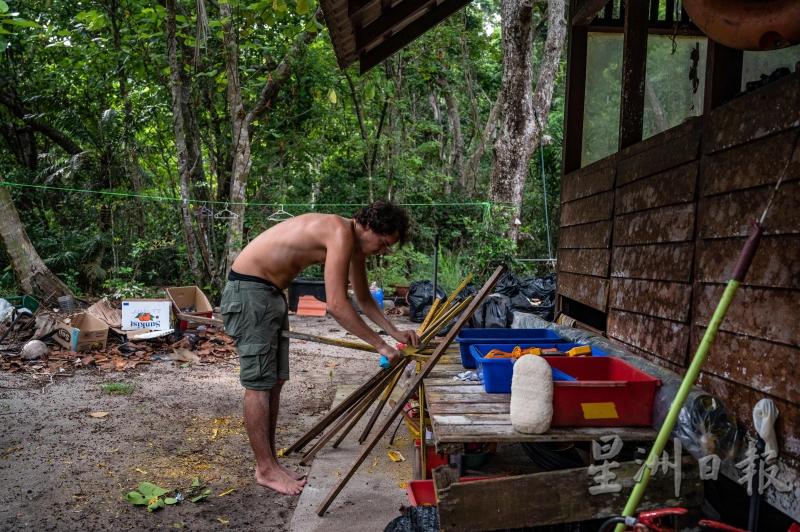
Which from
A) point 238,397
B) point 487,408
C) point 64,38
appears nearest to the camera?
point 487,408

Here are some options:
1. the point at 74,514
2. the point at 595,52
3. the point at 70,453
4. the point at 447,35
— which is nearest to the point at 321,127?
the point at 447,35

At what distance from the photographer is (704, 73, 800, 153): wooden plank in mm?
2094

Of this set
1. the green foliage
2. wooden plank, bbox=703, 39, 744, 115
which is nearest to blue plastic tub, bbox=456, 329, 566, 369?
wooden plank, bbox=703, 39, 744, 115

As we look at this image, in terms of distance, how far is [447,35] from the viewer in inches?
469

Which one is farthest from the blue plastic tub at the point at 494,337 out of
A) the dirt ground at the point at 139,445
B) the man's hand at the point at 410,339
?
the dirt ground at the point at 139,445

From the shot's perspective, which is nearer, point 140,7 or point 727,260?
point 727,260

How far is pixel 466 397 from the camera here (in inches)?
110

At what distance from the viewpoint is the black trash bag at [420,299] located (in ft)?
28.4

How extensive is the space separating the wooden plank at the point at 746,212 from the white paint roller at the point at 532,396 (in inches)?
39.2

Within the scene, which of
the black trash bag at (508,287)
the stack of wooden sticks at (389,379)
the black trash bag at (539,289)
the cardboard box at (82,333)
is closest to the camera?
the stack of wooden sticks at (389,379)

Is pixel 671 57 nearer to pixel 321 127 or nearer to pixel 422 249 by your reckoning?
pixel 321 127

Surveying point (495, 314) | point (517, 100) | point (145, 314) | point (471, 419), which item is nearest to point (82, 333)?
point (145, 314)

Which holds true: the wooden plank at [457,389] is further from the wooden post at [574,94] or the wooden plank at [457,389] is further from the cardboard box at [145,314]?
the cardboard box at [145,314]

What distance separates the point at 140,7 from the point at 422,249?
729 cm
